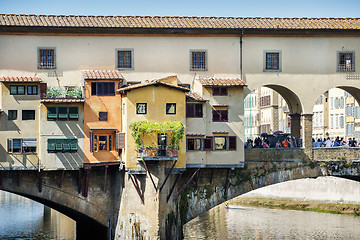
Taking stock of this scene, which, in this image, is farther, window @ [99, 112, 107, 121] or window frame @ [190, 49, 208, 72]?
window frame @ [190, 49, 208, 72]

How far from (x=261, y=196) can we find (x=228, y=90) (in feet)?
114

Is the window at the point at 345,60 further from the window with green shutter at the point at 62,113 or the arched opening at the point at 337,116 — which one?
the arched opening at the point at 337,116

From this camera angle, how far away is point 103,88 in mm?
52312

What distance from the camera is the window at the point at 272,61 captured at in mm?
55969

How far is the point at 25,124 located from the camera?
52.1 metres

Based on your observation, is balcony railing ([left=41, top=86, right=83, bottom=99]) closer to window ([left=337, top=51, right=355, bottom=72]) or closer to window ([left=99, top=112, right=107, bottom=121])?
window ([left=99, top=112, right=107, bottom=121])

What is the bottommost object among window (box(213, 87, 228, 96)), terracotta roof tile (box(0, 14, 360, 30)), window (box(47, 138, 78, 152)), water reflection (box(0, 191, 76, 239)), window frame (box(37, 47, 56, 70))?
water reflection (box(0, 191, 76, 239))

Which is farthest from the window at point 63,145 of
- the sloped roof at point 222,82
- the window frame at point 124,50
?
the sloped roof at point 222,82

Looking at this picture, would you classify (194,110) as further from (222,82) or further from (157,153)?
(157,153)

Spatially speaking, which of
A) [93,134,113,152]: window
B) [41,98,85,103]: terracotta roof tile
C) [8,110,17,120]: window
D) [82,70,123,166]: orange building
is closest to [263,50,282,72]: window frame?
[82,70,123,166]: orange building

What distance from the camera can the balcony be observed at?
4991cm

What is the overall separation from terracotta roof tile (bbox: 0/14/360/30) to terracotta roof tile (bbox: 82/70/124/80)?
2.81 metres

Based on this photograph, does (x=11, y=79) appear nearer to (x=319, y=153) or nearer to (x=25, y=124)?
(x=25, y=124)

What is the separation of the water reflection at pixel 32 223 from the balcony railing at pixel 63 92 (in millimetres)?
14861
